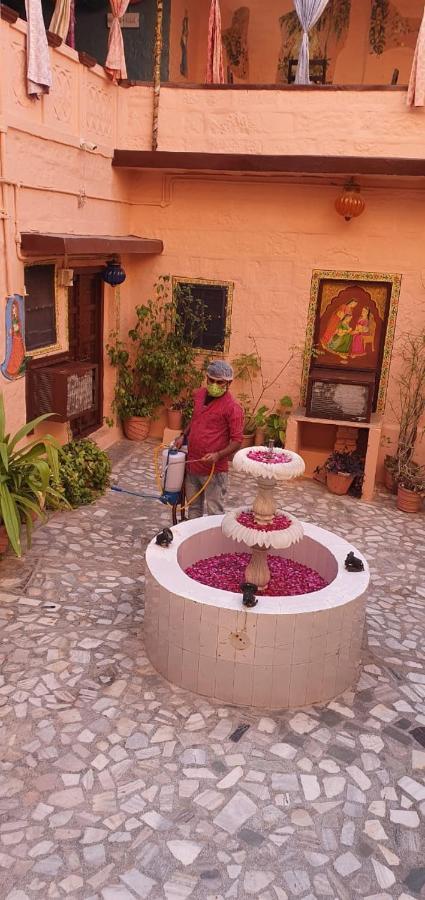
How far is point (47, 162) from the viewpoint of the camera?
712 cm

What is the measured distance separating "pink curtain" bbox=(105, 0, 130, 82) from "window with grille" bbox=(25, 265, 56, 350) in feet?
→ 9.09

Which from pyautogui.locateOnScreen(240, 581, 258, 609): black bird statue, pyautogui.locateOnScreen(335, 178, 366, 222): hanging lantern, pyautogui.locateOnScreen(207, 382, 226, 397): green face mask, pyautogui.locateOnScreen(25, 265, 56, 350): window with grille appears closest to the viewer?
pyautogui.locateOnScreen(240, 581, 258, 609): black bird statue

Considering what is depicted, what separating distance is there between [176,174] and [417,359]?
4.19 m

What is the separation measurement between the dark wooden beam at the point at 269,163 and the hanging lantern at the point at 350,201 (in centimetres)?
27

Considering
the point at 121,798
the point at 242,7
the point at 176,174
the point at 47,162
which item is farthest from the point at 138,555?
the point at 242,7

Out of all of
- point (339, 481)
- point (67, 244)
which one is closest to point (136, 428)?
point (339, 481)

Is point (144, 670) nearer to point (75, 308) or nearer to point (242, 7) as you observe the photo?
point (75, 308)

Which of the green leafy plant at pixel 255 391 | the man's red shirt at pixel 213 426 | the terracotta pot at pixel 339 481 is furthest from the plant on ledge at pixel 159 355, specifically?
the man's red shirt at pixel 213 426

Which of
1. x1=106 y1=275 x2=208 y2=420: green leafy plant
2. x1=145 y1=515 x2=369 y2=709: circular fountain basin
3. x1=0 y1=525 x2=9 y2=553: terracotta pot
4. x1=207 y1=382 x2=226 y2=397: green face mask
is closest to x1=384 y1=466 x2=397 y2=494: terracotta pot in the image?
x1=106 y1=275 x2=208 y2=420: green leafy plant

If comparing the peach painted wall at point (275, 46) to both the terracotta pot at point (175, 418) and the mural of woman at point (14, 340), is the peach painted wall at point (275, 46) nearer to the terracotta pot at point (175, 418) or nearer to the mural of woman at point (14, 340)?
the terracotta pot at point (175, 418)

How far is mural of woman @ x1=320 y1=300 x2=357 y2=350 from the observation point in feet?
30.0

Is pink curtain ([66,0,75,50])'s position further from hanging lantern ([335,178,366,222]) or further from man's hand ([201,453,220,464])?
man's hand ([201,453,220,464])

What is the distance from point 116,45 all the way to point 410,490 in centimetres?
660

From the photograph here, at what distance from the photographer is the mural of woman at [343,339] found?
9.20 m
